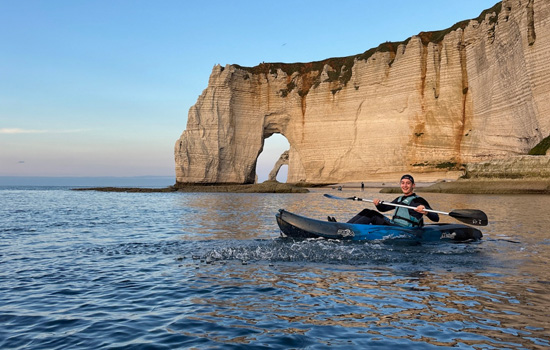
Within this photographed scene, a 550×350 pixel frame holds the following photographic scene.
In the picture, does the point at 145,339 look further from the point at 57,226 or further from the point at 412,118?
the point at 412,118

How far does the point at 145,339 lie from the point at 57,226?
11.8m

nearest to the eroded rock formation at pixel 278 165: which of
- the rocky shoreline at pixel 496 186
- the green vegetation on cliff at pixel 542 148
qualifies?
the rocky shoreline at pixel 496 186

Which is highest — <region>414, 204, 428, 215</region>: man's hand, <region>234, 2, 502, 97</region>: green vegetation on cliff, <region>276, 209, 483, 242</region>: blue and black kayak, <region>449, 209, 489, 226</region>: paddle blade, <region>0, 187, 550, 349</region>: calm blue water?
<region>234, 2, 502, 97</region>: green vegetation on cliff

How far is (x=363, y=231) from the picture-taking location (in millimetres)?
9195

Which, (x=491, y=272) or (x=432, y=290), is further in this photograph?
(x=491, y=272)

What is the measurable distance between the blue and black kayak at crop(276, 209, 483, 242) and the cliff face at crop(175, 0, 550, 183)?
23.5 metres

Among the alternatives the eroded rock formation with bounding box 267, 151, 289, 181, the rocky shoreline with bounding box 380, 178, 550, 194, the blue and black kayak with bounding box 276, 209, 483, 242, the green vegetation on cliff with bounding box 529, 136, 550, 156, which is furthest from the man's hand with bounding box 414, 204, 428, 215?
the eroded rock formation with bounding box 267, 151, 289, 181

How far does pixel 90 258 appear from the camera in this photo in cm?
830

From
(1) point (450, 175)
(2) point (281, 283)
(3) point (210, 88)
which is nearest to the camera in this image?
(2) point (281, 283)

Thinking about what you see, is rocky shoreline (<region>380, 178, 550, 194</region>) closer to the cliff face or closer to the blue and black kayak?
the cliff face

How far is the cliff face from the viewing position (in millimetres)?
32969

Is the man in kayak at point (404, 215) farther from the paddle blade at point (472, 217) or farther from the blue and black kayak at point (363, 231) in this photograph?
the paddle blade at point (472, 217)

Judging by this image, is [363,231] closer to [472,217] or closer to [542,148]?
[472,217]

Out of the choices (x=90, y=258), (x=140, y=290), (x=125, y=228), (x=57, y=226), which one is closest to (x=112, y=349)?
(x=140, y=290)
